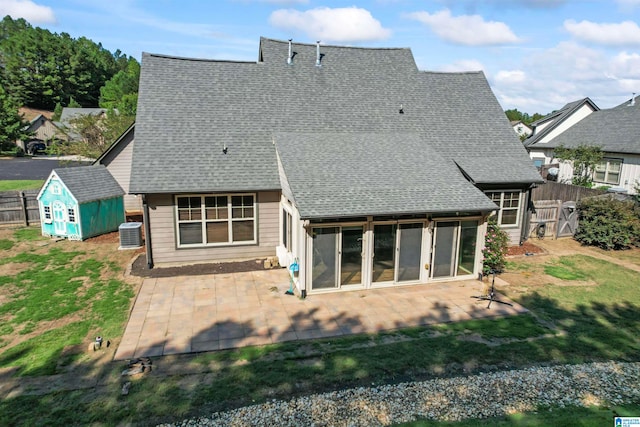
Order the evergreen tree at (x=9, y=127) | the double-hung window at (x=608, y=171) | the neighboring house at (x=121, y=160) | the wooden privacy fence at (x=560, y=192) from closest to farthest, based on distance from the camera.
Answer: the neighboring house at (x=121, y=160)
the wooden privacy fence at (x=560, y=192)
the double-hung window at (x=608, y=171)
the evergreen tree at (x=9, y=127)

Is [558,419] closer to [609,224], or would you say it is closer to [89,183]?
[609,224]

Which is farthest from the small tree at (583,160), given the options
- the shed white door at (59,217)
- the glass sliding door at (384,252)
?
the shed white door at (59,217)

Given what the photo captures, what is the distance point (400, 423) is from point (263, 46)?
15.4 meters

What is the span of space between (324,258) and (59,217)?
11.5 metres

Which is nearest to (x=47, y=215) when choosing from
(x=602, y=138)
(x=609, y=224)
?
(x=609, y=224)

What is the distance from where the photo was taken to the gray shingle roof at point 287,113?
12742 mm

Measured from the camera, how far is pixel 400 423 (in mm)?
5766

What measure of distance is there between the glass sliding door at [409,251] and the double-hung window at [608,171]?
19.5 metres

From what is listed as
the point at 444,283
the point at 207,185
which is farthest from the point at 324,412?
the point at 207,185

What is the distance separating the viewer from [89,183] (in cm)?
1600

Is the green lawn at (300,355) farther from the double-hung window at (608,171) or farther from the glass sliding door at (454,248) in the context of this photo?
the double-hung window at (608,171)

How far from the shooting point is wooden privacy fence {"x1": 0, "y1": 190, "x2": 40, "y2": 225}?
16.8 meters

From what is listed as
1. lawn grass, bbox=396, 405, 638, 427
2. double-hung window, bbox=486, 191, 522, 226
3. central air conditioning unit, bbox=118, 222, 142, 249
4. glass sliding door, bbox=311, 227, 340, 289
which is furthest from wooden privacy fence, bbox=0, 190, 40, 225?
double-hung window, bbox=486, 191, 522, 226

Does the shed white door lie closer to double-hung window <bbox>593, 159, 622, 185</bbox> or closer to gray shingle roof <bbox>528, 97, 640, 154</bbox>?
gray shingle roof <bbox>528, 97, 640, 154</bbox>
